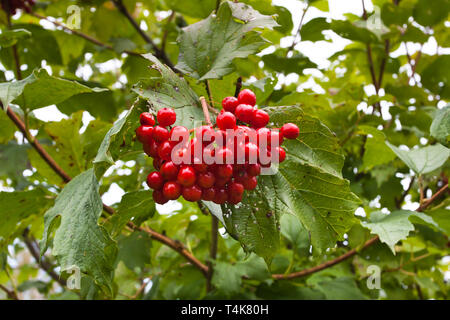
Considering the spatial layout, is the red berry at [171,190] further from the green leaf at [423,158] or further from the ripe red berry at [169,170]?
the green leaf at [423,158]

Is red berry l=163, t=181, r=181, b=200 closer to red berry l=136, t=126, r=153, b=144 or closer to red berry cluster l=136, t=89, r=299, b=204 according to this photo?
red berry cluster l=136, t=89, r=299, b=204

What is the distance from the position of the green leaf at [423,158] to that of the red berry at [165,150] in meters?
0.89

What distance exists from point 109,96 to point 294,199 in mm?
1247

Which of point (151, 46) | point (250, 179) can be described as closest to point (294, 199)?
point (250, 179)

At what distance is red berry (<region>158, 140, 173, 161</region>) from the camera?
2.90 ft

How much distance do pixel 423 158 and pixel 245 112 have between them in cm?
89

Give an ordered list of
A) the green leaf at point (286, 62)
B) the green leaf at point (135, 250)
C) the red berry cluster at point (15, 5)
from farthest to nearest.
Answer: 1. the red berry cluster at point (15, 5)
2. the green leaf at point (286, 62)
3. the green leaf at point (135, 250)

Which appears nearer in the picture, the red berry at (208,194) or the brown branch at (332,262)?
the red berry at (208,194)

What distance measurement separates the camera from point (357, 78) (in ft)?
8.46

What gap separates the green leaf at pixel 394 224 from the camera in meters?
1.15

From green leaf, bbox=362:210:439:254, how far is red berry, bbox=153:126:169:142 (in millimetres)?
670

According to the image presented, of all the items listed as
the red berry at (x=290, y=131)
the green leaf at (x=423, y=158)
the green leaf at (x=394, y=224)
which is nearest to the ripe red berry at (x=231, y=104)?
the red berry at (x=290, y=131)
